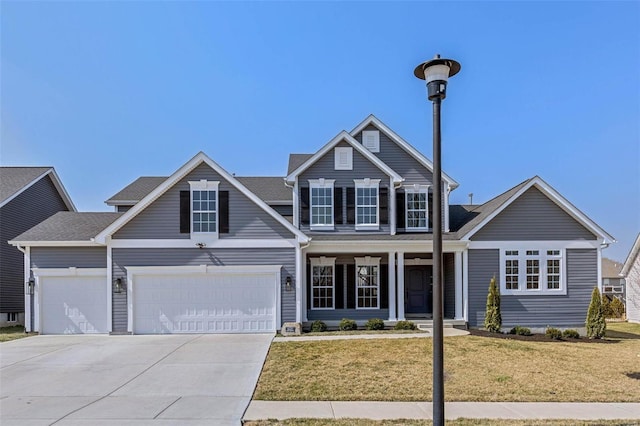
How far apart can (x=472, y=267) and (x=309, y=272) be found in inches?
236

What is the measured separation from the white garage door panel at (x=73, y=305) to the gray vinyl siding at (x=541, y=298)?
506 inches

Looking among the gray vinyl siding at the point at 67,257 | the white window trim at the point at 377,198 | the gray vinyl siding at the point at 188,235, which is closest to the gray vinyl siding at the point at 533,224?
the white window trim at the point at 377,198

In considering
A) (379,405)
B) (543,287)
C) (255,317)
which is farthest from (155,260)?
(543,287)

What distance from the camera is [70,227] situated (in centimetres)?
1709

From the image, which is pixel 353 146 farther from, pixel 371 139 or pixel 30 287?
pixel 30 287

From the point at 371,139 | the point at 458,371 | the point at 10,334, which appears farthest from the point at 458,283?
the point at 10,334

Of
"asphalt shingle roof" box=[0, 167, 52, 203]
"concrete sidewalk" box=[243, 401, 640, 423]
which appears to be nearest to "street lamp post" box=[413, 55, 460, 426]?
"concrete sidewalk" box=[243, 401, 640, 423]

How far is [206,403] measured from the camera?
7.89 metres

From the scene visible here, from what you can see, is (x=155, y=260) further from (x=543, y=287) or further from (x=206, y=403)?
(x=543, y=287)

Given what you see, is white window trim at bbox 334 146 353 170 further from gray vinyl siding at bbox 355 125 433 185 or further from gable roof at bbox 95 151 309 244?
gable roof at bbox 95 151 309 244

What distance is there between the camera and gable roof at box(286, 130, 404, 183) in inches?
683

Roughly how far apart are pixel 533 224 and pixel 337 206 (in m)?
7.07

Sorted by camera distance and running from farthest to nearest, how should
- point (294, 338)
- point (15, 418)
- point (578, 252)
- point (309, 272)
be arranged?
point (309, 272) → point (578, 252) → point (294, 338) → point (15, 418)

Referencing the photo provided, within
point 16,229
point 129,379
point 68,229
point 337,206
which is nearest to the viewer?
point 129,379
